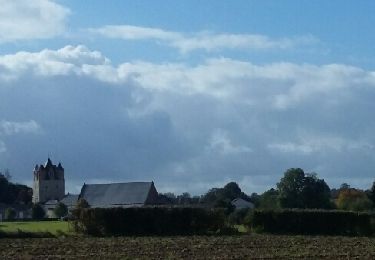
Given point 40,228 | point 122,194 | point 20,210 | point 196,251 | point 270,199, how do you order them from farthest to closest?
point 20,210 < point 122,194 < point 270,199 < point 40,228 < point 196,251

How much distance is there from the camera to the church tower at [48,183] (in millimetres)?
191625

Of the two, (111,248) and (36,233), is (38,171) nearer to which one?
(36,233)

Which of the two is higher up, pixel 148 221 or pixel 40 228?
pixel 40 228

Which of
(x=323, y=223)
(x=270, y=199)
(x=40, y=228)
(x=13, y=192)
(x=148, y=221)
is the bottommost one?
(x=323, y=223)

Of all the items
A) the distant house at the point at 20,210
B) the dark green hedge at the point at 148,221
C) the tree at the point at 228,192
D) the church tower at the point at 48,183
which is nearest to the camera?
the dark green hedge at the point at 148,221

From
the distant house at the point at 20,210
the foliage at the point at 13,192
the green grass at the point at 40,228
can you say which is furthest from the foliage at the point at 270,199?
the foliage at the point at 13,192

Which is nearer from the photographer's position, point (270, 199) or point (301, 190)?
point (301, 190)

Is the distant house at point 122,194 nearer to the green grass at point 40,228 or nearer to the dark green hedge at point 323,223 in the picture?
the green grass at point 40,228

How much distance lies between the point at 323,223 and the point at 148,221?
12.3 meters

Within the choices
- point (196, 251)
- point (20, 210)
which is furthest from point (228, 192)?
point (196, 251)

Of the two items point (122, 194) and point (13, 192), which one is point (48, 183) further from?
point (122, 194)

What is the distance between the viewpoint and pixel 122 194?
13075 cm

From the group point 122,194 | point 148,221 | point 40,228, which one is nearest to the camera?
point 148,221

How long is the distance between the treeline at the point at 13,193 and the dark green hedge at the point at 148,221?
360 feet
